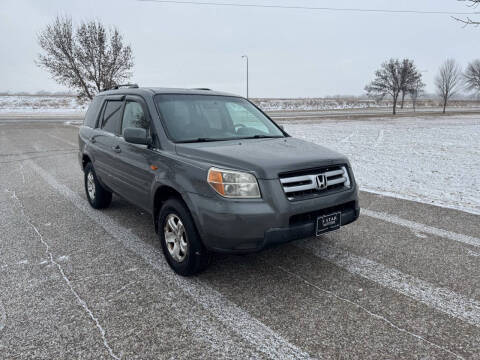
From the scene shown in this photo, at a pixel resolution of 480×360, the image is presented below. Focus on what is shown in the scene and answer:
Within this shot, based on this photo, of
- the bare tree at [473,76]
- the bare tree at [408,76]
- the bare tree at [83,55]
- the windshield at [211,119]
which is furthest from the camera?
the bare tree at [473,76]

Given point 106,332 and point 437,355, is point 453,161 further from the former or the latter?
point 106,332

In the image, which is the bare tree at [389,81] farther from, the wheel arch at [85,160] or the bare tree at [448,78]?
the wheel arch at [85,160]

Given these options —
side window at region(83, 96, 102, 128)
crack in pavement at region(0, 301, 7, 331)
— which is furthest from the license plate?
side window at region(83, 96, 102, 128)

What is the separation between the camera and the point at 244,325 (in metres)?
2.67

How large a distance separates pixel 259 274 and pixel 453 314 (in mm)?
1635

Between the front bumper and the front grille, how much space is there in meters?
0.08

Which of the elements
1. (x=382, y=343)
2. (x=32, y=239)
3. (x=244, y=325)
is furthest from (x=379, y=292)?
(x=32, y=239)

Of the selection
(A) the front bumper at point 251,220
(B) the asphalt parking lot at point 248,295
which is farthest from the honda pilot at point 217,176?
(B) the asphalt parking lot at point 248,295

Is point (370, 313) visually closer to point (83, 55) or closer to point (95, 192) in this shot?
point (95, 192)

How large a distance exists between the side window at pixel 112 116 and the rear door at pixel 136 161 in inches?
8.2

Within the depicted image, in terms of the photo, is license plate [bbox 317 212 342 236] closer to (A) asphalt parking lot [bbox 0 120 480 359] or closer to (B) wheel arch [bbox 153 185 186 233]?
(A) asphalt parking lot [bbox 0 120 480 359]

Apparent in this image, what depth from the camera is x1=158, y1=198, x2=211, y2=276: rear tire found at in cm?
319

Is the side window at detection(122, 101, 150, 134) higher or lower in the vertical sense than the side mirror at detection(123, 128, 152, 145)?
higher

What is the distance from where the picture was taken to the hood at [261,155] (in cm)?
302
